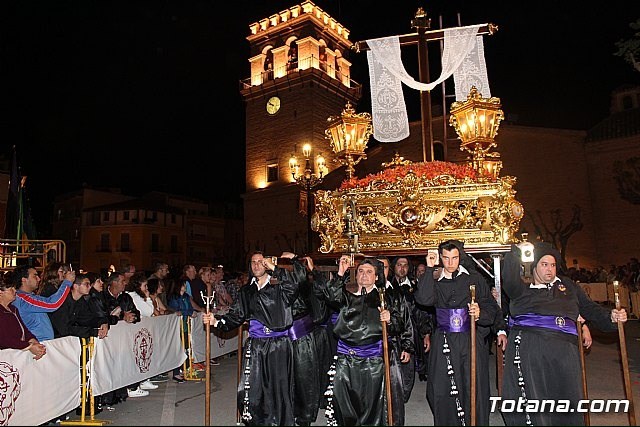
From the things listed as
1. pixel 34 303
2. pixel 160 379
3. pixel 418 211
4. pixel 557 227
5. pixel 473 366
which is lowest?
pixel 160 379

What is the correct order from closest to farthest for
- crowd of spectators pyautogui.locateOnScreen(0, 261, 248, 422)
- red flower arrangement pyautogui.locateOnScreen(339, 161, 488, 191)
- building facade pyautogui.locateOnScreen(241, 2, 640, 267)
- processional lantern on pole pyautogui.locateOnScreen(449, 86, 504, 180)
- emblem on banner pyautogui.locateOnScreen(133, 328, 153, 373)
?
1. crowd of spectators pyautogui.locateOnScreen(0, 261, 248, 422)
2. red flower arrangement pyautogui.locateOnScreen(339, 161, 488, 191)
3. processional lantern on pole pyautogui.locateOnScreen(449, 86, 504, 180)
4. emblem on banner pyautogui.locateOnScreen(133, 328, 153, 373)
5. building facade pyautogui.locateOnScreen(241, 2, 640, 267)

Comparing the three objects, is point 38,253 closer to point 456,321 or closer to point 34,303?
point 34,303

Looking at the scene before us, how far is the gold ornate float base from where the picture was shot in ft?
19.6

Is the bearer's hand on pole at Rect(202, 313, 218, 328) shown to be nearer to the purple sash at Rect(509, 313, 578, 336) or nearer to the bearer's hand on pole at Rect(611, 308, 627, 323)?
the purple sash at Rect(509, 313, 578, 336)

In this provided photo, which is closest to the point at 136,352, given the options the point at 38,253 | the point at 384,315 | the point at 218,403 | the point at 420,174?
the point at 218,403

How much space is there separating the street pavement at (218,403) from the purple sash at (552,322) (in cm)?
167

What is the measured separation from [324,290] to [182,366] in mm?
4153

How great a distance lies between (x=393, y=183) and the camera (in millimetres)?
6496

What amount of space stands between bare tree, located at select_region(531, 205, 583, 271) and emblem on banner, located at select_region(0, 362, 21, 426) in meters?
23.7

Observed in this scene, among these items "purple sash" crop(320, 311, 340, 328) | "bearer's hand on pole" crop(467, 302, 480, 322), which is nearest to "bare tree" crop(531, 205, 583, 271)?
"purple sash" crop(320, 311, 340, 328)

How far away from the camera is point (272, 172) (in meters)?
30.9

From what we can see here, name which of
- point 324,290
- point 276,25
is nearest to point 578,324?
point 324,290

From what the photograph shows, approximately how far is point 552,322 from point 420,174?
2.66 m

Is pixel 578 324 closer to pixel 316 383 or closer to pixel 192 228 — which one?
pixel 316 383
